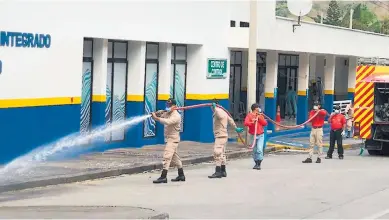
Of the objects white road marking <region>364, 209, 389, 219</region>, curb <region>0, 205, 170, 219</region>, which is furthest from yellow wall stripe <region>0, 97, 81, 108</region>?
white road marking <region>364, 209, 389, 219</region>

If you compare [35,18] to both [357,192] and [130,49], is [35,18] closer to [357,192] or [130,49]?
[130,49]

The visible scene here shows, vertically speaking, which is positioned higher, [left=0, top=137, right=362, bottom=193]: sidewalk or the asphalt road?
[left=0, top=137, right=362, bottom=193]: sidewalk

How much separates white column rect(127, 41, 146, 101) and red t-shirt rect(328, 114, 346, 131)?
18.6 feet

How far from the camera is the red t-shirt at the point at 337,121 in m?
23.2

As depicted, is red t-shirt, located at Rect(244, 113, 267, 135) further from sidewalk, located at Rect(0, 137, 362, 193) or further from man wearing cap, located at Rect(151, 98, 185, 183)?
man wearing cap, located at Rect(151, 98, 185, 183)

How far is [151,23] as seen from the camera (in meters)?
22.9

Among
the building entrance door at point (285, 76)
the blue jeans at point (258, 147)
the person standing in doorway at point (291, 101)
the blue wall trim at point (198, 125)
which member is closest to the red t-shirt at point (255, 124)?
the blue jeans at point (258, 147)

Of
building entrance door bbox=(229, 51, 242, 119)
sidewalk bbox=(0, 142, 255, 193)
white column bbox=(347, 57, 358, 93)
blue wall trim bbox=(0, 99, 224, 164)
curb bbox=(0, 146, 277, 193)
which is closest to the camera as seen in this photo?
curb bbox=(0, 146, 277, 193)

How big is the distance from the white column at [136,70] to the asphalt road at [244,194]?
373cm

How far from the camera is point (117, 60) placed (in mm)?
22641

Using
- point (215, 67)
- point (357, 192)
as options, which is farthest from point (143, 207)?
point (215, 67)

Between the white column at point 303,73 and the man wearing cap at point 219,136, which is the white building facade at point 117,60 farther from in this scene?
the man wearing cap at point 219,136

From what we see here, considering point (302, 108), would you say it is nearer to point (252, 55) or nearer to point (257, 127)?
point (252, 55)

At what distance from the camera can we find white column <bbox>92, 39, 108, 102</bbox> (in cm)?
2128
